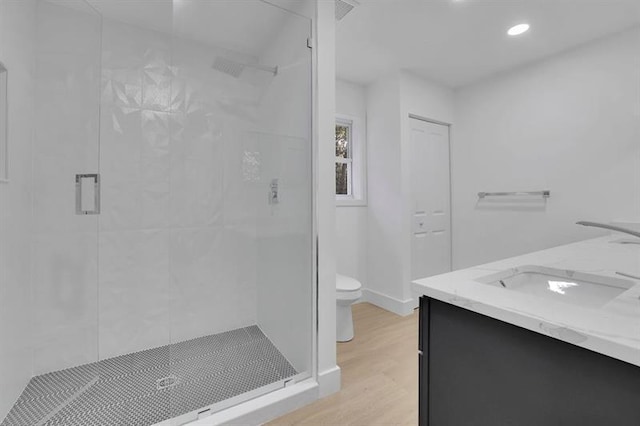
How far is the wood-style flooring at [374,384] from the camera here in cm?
139

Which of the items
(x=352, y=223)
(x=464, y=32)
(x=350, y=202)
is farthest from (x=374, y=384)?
(x=464, y=32)

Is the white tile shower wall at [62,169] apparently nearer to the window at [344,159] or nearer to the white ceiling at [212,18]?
the white ceiling at [212,18]

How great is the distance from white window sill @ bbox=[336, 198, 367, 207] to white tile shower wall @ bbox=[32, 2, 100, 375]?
6.63 ft

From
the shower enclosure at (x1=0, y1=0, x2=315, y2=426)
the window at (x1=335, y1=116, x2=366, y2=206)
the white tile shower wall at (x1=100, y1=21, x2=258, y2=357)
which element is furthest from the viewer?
the window at (x1=335, y1=116, x2=366, y2=206)

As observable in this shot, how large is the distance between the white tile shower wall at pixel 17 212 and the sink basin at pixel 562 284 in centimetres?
213

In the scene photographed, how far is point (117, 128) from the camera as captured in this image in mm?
1848

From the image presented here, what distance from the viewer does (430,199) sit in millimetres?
3053

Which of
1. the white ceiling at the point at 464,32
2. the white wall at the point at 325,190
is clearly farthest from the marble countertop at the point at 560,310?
the white ceiling at the point at 464,32

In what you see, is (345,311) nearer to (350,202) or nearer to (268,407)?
(268,407)

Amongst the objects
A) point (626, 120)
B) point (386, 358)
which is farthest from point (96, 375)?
point (626, 120)

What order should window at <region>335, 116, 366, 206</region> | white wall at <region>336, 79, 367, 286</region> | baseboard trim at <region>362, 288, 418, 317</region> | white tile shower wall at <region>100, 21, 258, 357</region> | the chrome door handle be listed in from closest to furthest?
the chrome door handle < white tile shower wall at <region>100, 21, 258, 357</region> < baseboard trim at <region>362, 288, 418, 317</region> < white wall at <region>336, 79, 367, 286</region> < window at <region>335, 116, 366, 206</region>

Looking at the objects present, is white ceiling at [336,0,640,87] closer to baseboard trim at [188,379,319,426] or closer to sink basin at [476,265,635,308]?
sink basin at [476,265,635,308]

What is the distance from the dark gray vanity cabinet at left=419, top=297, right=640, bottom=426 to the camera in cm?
47

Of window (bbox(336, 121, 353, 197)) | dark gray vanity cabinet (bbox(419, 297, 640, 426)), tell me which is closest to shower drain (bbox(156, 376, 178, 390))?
dark gray vanity cabinet (bbox(419, 297, 640, 426))
